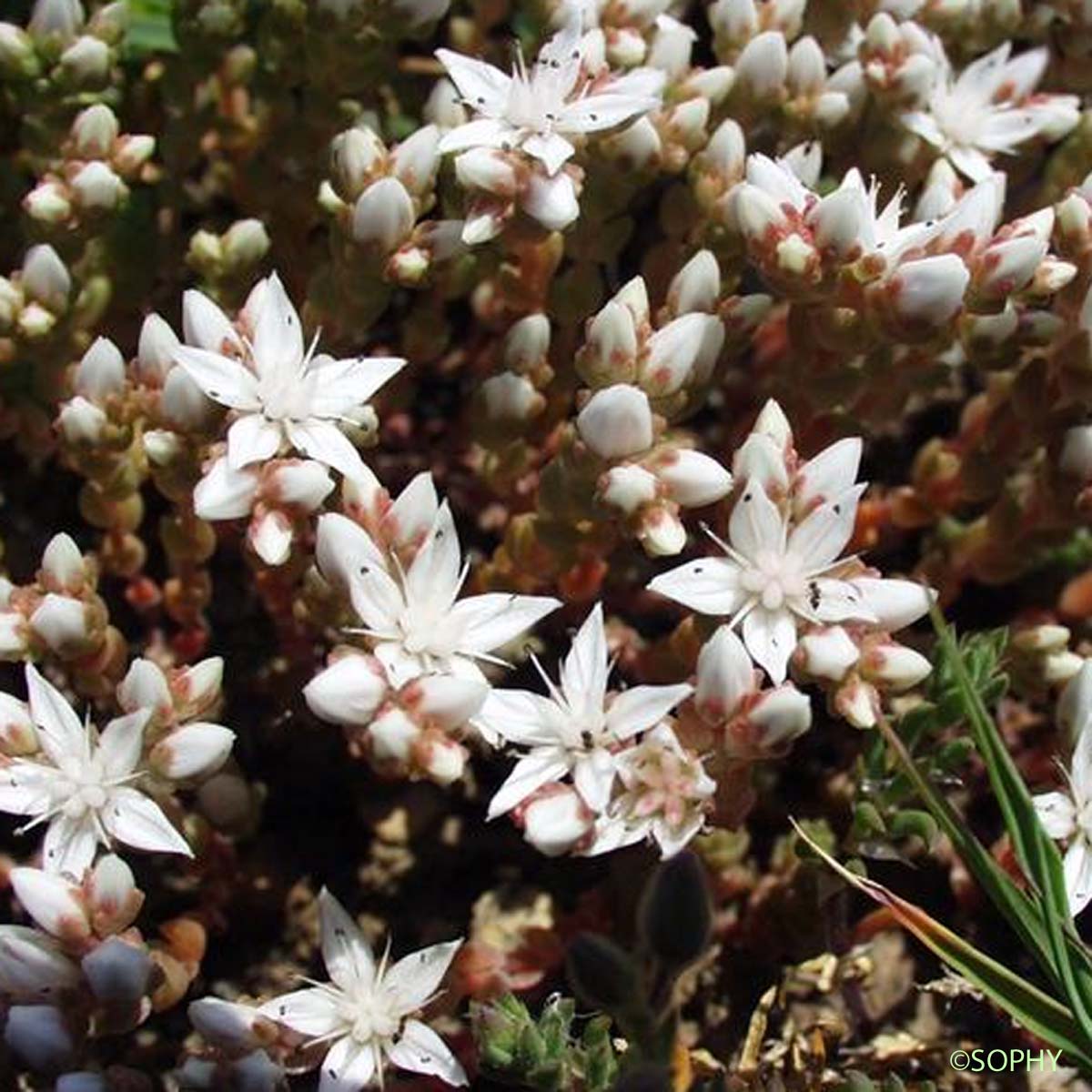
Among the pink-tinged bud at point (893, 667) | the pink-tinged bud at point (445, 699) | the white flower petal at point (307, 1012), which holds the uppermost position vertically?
the pink-tinged bud at point (893, 667)

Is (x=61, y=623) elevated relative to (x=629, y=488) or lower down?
lower down

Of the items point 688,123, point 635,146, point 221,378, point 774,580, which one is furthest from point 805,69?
point 221,378

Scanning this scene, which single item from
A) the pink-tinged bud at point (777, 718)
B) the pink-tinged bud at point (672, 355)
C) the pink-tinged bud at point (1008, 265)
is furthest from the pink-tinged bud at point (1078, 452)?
the pink-tinged bud at point (777, 718)

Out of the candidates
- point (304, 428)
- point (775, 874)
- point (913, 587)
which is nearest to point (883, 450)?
point (775, 874)

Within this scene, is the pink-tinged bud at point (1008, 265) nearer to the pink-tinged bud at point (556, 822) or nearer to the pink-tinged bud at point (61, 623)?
the pink-tinged bud at point (556, 822)

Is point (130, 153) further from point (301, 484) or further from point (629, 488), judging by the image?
point (629, 488)

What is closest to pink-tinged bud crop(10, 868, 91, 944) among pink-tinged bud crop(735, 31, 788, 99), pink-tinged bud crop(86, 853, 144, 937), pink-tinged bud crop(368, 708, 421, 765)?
pink-tinged bud crop(86, 853, 144, 937)

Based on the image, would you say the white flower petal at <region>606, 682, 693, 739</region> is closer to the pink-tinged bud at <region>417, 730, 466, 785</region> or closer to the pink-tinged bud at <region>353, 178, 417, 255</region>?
the pink-tinged bud at <region>417, 730, 466, 785</region>
